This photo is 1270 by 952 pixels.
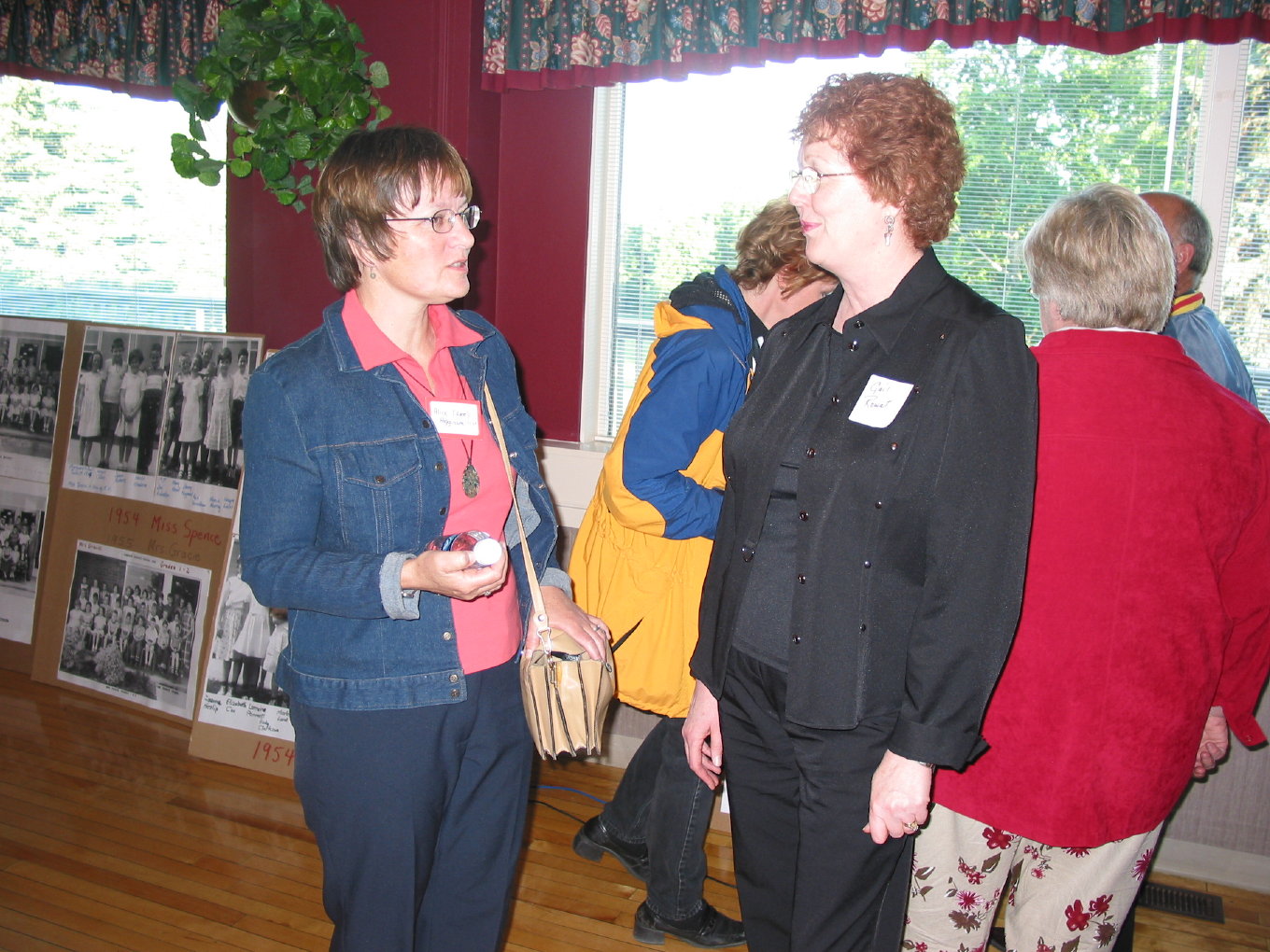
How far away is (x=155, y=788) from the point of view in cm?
300

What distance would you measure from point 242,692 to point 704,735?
2.13 m

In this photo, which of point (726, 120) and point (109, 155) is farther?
point (109, 155)

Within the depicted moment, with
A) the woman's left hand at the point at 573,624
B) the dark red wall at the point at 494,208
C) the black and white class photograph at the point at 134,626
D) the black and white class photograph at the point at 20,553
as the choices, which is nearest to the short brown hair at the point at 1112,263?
the woman's left hand at the point at 573,624

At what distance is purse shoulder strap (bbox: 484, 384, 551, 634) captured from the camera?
1.48 meters

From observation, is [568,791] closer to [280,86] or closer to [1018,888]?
[1018,888]

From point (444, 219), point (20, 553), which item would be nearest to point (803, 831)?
point (444, 219)

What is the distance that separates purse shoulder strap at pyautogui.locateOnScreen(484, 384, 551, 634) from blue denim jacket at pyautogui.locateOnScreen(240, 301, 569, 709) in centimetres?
13

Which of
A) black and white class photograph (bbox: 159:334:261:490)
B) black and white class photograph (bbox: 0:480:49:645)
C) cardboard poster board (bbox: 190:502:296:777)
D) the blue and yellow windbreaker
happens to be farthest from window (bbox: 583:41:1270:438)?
black and white class photograph (bbox: 0:480:49:645)

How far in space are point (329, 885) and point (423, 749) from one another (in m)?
0.26

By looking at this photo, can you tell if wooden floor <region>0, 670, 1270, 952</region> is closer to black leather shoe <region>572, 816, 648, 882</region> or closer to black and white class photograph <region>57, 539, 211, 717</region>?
black leather shoe <region>572, 816, 648, 882</region>

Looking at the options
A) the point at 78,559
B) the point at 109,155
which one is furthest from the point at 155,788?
the point at 109,155

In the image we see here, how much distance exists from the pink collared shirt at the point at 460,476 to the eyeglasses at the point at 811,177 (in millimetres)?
617

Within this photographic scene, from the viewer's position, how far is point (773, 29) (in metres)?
2.82

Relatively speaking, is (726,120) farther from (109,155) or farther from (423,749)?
(109,155)
